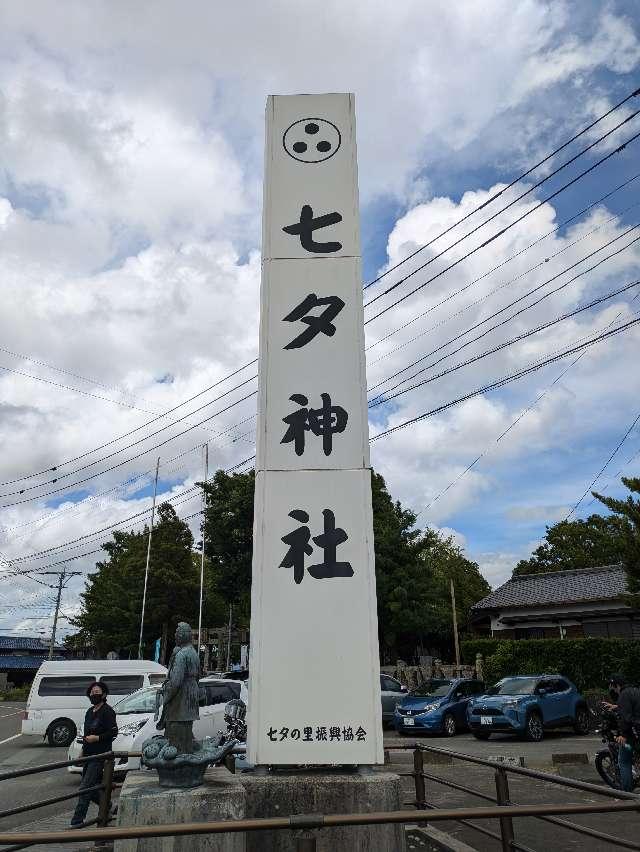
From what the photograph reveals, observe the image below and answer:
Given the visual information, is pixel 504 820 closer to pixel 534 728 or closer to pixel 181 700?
pixel 181 700

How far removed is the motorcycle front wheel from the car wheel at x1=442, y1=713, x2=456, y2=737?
7.28m

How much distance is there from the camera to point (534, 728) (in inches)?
619

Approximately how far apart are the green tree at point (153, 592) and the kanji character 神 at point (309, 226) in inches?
1484

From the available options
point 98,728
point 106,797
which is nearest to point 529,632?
point 98,728

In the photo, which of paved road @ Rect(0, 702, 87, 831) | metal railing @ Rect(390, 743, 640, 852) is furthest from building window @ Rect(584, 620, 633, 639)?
metal railing @ Rect(390, 743, 640, 852)

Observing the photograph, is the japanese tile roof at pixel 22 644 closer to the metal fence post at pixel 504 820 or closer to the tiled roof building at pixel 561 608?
the tiled roof building at pixel 561 608

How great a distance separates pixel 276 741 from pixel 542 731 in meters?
13.0

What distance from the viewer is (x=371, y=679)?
5.55 metres

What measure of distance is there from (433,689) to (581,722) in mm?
3877

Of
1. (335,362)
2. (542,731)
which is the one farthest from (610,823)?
(542,731)

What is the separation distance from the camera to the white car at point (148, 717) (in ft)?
37.1

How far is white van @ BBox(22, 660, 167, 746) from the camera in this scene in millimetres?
16766

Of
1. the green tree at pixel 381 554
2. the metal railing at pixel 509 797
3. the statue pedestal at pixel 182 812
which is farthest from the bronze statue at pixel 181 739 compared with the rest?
the green tree at pixel 381 554

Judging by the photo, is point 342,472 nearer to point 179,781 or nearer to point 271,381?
point 271,381
